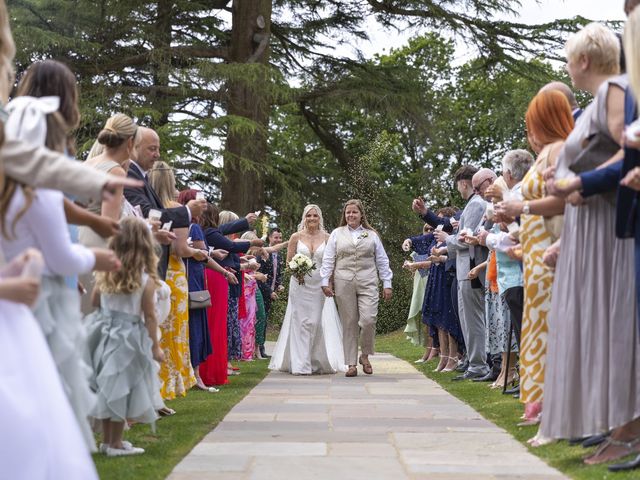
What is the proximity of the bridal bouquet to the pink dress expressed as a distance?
8.46 feet

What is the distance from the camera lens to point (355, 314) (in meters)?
14.6

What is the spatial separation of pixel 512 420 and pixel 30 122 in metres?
5.29

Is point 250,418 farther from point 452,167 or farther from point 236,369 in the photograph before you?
point 452,167

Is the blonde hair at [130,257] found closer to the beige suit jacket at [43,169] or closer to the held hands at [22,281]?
the beige suit jacket at [43,169]

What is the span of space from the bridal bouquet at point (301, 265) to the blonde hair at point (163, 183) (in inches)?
231

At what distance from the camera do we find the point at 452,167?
180 feet

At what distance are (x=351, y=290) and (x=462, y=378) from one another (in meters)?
2.28

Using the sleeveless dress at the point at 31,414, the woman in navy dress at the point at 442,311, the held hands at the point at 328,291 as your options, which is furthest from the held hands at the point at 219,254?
the sleeveless dress at the point at 31,414

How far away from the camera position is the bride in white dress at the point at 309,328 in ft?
50.4

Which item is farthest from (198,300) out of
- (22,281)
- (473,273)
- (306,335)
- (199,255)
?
(22,281)

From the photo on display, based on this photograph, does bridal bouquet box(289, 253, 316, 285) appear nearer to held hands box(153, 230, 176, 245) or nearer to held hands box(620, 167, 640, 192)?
held hands box(153, 230, 176, 245)

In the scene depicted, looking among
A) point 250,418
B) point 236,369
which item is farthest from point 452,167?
point 250,418

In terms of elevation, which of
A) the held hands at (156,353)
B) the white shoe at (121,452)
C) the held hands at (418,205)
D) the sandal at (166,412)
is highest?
the held hands at (418,205)

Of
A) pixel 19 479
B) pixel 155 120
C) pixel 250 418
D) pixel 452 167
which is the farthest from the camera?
pixel 452 167
